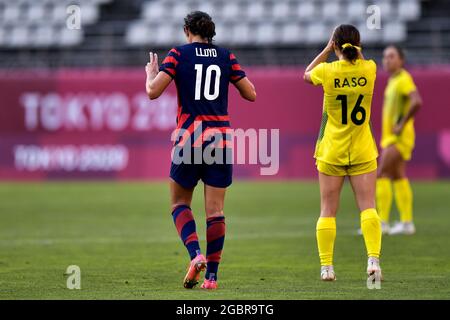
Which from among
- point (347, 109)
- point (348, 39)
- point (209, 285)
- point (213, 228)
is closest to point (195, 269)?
point (209, 285)

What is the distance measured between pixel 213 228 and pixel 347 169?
134cm

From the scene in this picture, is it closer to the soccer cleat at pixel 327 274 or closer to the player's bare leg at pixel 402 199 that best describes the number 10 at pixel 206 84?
the soccer cleat at pixel 327 274

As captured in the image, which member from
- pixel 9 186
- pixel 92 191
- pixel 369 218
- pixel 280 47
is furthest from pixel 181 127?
pixel 280 47

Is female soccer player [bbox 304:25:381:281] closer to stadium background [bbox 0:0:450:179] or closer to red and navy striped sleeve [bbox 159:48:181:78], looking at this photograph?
red and navy striped sleeve [bbox 159:48:181:78]

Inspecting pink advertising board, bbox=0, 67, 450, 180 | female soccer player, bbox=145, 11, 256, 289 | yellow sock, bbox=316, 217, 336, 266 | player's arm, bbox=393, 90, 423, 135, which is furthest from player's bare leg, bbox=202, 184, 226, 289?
pink advertising board, bbox=0, 67, 450, 180

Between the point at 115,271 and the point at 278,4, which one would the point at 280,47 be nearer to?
the point at 278,4

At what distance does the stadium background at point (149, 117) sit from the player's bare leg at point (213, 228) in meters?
3.57

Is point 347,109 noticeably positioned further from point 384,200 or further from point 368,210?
point 384,200

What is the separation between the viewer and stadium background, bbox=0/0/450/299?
15.5m

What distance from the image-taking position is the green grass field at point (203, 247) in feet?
29.0

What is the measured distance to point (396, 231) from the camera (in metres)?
14.4
